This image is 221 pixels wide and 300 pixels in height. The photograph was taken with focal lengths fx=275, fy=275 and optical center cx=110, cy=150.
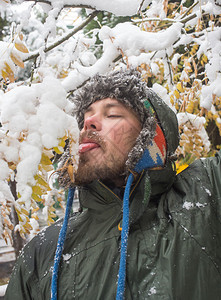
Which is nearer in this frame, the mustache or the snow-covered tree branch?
the snow-covered tree branch

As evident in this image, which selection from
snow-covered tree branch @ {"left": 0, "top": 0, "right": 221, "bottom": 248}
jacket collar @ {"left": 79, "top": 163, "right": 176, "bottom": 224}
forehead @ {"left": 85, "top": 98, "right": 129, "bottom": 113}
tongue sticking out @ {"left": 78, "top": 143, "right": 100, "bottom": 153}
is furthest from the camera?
forehead @ {"left": 85, "top": 98, "right": 129, "bottom": 113}

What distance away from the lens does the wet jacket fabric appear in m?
1.10

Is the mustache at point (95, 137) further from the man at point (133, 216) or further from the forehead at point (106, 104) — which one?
the forehead at point (106, 104)

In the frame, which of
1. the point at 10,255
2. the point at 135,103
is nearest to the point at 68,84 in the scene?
the point at 135,103

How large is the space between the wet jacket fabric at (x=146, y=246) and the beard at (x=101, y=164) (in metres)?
0.06

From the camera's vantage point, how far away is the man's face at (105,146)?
4.62 ft

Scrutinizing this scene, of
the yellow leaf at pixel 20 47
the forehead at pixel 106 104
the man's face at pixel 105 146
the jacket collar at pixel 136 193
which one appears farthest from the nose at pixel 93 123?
the yellow leaf at pixel 20 47

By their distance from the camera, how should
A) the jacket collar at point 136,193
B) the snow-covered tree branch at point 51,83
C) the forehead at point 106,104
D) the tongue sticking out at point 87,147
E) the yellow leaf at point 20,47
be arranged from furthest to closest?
the forehead at point 106,104, the tongue sticking out at point 87,147, the jacket collar at point 136,193, the yellow leaf at point 20,47, the snow-covered tree branch at point 51,83

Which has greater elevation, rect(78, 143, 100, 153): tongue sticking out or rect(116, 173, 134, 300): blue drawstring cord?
rect(78, 143, 100, 153): tongue sticking out

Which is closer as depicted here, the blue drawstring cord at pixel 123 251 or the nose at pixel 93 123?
the blue drawstring cord at pixel 123 251

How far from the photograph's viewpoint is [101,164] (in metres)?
1.40

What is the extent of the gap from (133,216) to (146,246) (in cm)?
15

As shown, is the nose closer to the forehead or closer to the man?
the man

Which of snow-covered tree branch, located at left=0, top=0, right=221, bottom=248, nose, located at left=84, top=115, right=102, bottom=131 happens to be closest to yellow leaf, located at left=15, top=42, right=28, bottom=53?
snow-covered tree branch, located at left=0, top=0, right=221, bottom=248
